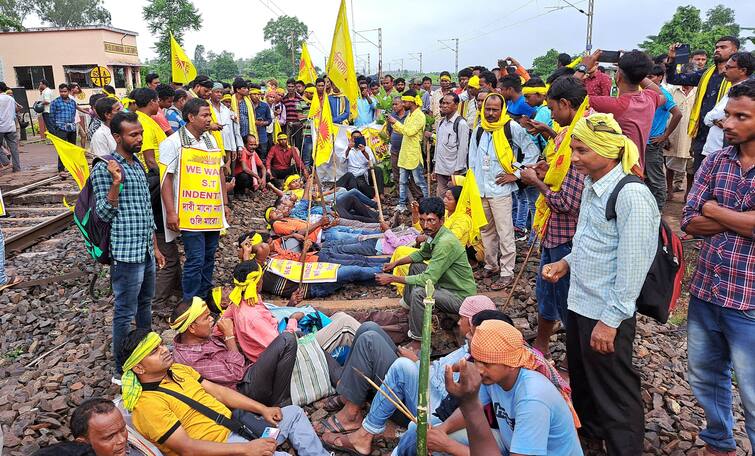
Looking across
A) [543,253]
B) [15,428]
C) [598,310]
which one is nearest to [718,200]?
[598,310]

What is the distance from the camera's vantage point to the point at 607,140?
8.70ft

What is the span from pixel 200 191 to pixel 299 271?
4.95 feet

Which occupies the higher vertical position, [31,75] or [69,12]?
[69,12]

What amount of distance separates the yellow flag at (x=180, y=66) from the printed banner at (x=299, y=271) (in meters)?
5.57

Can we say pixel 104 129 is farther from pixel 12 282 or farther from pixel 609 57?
pixel 609 57

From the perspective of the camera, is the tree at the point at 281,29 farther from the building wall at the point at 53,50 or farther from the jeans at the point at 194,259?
the jeans at the point at 194,259

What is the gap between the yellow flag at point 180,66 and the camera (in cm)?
967

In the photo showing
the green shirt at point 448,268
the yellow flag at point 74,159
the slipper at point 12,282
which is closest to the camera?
the green shirt at point 448,268

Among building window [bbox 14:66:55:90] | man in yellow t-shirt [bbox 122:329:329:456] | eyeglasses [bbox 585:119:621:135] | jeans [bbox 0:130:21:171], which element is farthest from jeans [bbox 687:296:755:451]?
building window [bbox 14:66:55:90]

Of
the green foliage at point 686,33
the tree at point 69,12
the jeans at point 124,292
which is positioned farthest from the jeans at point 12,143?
the tree at point 69,12

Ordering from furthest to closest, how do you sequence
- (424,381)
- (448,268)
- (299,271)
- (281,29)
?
(281,29) → (299,271) → (448,268) → (424,381)

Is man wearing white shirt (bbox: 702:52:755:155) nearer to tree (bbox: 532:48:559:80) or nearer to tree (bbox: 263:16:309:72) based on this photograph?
tree (bbox: 532:48:559:80)

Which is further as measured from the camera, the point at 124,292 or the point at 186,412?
the point at 124,292

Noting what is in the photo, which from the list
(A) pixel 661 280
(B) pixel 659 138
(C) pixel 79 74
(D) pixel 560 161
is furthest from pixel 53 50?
(A) pixel 661 280
